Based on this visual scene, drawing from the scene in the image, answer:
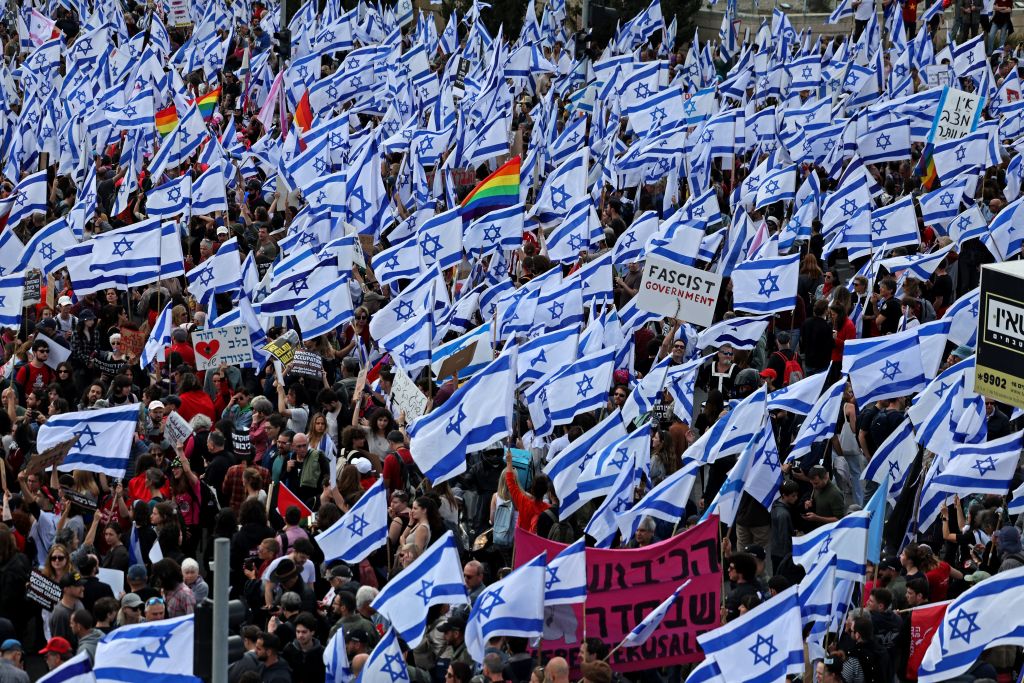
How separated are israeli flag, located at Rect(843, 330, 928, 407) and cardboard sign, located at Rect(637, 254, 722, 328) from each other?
6.03ft

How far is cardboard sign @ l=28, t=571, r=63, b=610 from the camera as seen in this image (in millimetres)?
14430

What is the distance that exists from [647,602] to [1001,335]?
5180 millimetres

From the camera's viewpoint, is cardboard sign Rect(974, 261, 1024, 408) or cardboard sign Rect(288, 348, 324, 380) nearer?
cardboard sign Rect(974, 261, 1024, 408)

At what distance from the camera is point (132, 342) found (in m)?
20.1

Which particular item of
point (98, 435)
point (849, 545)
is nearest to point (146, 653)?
point (98, 435)

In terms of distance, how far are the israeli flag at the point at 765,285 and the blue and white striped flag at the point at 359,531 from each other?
6.66 m

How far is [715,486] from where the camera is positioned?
16969 millimetres

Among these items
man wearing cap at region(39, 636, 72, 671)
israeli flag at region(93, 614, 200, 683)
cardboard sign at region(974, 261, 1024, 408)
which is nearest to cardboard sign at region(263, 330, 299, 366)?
man wearing cap at region(39, 636, 72, 671)

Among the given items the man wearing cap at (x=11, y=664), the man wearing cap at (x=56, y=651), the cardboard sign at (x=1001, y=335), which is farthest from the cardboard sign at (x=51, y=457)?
the cardboard sign at (x=1001, y=335)

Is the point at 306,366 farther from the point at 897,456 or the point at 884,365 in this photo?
the point at 897,456

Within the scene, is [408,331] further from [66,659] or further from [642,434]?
[66,659]

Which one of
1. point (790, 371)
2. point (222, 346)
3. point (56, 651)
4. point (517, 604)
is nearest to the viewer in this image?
point (517, 604)

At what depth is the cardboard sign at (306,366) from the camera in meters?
19.0

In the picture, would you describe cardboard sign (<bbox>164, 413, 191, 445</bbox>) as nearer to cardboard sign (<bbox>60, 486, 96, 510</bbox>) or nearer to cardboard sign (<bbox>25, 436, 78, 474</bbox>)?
cardboard sign (<bbox>25, 436, 78, 474</bbox>)
